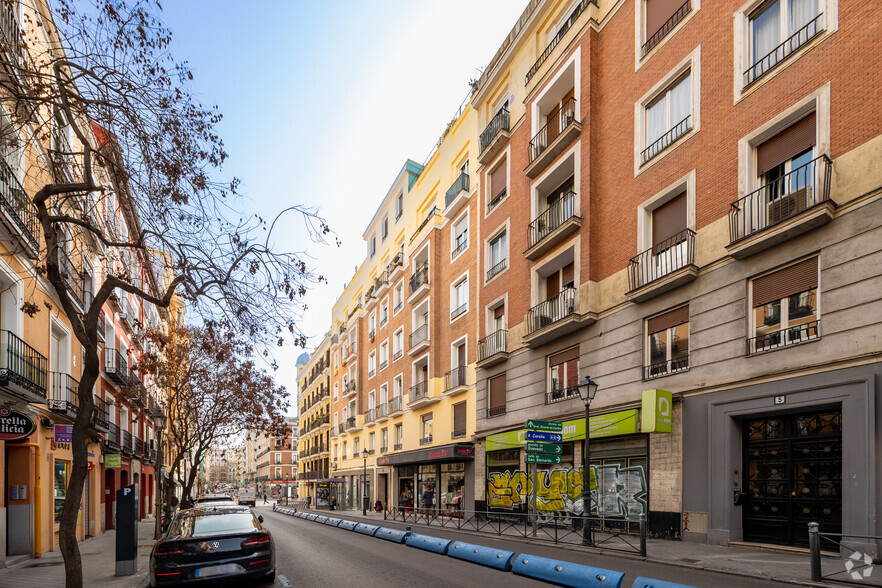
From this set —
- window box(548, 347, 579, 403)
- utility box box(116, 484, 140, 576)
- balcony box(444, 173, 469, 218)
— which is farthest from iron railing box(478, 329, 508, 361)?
utility box box(116, 484, 140, 576)

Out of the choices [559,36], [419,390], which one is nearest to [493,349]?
[419,390]

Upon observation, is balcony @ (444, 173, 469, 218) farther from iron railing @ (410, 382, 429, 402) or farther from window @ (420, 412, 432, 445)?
window @ (420, 412, 432, 445)

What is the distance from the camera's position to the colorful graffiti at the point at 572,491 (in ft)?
54.6

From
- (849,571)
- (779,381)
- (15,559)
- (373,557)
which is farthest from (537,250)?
(15,559)

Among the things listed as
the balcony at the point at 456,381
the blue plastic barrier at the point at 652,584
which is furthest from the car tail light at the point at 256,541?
the balcony at the point at 456,381

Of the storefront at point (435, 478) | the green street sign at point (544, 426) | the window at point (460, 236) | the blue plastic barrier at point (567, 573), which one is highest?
the window at point (460, 236)

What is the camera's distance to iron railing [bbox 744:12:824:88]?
41.2ft

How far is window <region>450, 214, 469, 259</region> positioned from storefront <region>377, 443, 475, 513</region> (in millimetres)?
9763

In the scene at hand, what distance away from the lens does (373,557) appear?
43.1 feet

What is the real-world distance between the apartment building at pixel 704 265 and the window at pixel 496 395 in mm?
1056

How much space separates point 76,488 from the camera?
822cm

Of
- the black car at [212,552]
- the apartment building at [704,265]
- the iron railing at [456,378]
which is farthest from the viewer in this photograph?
the iron railing at [456,378]

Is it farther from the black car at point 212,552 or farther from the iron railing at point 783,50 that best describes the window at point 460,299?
the black car at point 212,552

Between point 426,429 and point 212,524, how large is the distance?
24869 millimetres
